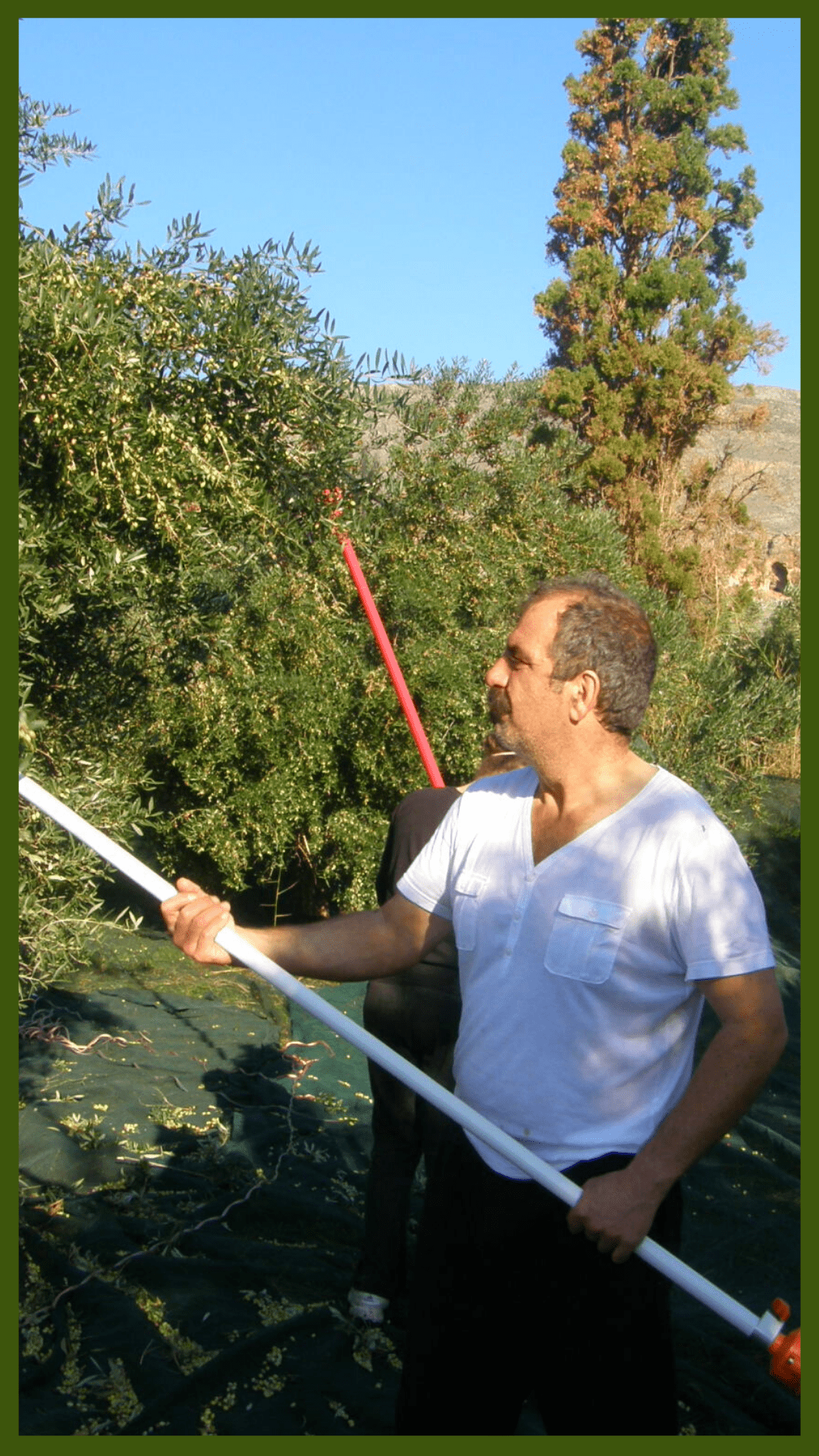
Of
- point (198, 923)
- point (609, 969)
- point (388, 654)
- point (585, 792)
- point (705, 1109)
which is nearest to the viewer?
point (705, 1109)

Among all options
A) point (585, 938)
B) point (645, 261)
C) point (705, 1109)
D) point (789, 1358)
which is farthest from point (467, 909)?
point (645, 261)

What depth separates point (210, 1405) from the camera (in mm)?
3287

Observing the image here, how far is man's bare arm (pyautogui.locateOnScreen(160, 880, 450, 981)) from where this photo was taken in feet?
8.13

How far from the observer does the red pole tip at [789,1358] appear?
6.68ft

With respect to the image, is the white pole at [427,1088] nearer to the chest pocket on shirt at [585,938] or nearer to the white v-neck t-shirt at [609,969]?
the white v-neck t-shirt at [609,969]

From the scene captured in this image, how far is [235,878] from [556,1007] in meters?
6.28

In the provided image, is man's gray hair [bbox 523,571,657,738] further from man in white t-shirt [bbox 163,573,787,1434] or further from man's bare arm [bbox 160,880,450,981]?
man's bare arm [bbox 160,880,450,981]

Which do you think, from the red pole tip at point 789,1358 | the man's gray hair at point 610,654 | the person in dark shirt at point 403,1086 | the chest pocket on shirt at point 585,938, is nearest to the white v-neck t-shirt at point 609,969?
the chest pocket on shirt at point 585,938

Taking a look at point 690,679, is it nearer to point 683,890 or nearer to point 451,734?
point 451,734

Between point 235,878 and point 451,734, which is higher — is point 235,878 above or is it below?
below

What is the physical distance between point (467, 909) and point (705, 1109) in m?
0.57

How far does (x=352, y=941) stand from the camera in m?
2.50

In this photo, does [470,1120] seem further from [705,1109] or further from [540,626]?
[540,626]

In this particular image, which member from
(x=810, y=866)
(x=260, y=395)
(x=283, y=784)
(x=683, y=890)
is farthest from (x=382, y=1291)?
(x=283, y=784)
